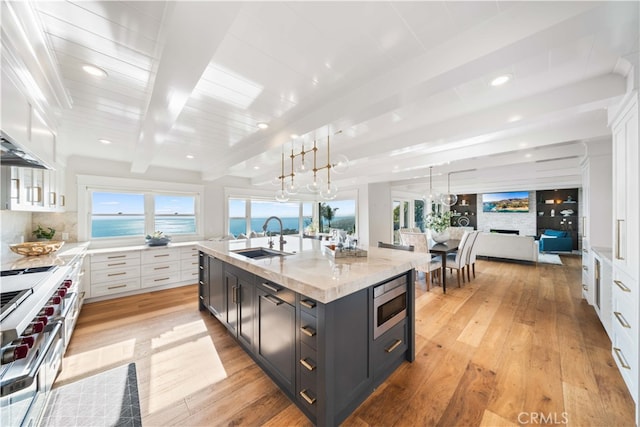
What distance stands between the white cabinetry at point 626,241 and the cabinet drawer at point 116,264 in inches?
226

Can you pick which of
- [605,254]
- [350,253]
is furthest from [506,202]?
[350,253]

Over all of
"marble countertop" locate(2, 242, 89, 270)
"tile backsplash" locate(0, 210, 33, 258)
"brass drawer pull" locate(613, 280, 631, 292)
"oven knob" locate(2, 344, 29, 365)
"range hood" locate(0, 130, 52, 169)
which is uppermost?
"range hood" locate(0, 130, 52, 169)

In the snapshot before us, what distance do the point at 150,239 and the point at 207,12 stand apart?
14.7 ft

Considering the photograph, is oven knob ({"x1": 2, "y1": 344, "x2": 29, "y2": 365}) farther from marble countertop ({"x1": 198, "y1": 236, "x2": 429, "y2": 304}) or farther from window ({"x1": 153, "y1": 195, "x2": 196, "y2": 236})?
window ({"x1": 153, "y1": 195, "x2": 196, "y2": 236})

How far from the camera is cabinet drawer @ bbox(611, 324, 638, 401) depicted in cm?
156

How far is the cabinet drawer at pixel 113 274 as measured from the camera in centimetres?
361

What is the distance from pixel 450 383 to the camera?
6.10 feet

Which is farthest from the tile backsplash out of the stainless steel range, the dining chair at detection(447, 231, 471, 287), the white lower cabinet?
the dining chair at detection(447, 231, 471, 287)

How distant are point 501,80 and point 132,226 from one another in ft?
19.1

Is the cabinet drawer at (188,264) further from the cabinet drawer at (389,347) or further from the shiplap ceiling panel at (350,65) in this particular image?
the cabinet drawer at (389,347)

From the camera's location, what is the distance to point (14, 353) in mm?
1061

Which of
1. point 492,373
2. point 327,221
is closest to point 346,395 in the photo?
point 492,373

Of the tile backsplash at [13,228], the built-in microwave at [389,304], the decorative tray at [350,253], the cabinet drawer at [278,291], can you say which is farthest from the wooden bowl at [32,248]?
the built-in microwave at [389,304]

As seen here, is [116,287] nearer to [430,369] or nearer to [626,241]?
[430,369]
